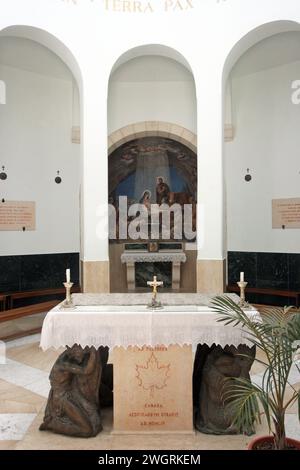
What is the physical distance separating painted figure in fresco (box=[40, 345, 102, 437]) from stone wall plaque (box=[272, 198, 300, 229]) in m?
5.97

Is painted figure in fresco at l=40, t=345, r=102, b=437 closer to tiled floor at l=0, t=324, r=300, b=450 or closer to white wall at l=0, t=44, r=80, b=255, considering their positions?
tiled floor at l=0, t=324, r=300, b=450

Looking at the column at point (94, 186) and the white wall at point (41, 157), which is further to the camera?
the white wall at point (41, 157)

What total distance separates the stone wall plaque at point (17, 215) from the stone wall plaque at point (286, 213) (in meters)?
5.36

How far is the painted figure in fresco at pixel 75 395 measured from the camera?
3342mm

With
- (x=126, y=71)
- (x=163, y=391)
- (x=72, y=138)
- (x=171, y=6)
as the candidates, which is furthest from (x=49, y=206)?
(x=163, y=391)

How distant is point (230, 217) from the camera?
879 cm

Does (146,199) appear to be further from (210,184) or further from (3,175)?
(3,175)

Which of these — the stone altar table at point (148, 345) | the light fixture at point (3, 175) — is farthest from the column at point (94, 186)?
the stone altar table at point (148, 345)

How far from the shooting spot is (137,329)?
133 inches

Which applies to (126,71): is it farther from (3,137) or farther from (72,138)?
(3,137)

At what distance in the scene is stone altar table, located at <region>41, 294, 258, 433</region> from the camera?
337 cm

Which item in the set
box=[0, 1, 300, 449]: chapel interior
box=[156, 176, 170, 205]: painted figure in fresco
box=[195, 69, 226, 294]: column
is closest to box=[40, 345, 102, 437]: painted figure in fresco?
box=[195, 69, 226, 294]: column

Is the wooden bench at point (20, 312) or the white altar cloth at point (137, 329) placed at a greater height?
the white altar cloth at point (137, 329)

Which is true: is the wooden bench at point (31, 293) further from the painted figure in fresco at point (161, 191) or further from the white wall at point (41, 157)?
the painted figure in fresco at point (161, 191)
